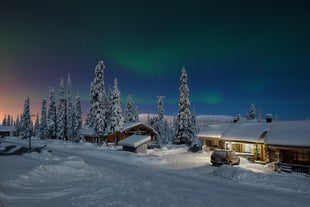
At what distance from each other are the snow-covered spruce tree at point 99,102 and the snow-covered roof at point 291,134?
3274 centimetres

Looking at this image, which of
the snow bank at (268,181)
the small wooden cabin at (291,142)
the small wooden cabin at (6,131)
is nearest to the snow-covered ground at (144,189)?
the snow bank at (268,181)

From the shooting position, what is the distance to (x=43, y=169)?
18.1m

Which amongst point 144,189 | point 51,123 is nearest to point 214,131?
point 144,189

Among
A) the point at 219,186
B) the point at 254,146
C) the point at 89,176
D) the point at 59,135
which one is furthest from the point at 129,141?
the point at 59,135

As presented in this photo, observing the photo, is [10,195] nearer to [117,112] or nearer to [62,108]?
[117,112]

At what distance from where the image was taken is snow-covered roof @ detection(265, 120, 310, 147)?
22.8m

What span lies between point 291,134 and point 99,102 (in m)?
36.0

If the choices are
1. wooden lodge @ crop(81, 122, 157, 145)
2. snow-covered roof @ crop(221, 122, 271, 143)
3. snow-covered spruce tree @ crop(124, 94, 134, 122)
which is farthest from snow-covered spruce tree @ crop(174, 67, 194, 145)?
snow-covered spruce tree @ crop(124, 94, 134, 122)

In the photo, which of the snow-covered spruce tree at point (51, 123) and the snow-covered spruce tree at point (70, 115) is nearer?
the snow-covered spruce tree at point (51, 123)

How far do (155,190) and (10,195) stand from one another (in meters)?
7.50

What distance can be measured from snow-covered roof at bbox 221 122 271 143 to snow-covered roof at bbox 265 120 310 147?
263 cm

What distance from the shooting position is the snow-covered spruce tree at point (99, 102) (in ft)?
161

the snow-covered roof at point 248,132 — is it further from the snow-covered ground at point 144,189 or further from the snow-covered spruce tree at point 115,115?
the snow-covered spruce tree at point 115,115

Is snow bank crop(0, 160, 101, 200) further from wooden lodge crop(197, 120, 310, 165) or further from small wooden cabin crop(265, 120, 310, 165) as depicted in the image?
wooden lodge crop(197, 120, 310, 165)
